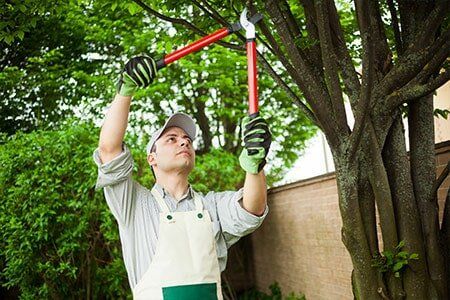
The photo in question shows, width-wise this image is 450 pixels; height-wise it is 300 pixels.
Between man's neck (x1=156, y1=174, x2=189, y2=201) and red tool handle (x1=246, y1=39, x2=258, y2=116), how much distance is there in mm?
498

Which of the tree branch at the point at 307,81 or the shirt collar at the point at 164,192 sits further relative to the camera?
the tree branch at the point at 307,81

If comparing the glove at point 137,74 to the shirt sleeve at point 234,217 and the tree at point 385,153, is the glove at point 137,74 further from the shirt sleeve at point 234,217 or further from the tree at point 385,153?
the tree at point 385,153

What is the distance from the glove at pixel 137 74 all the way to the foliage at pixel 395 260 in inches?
69.5

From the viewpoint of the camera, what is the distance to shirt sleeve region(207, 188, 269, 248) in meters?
2.41

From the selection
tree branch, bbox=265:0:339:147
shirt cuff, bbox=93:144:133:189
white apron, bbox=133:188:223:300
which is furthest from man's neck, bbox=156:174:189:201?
tree branch, bbox=265:0:339:147

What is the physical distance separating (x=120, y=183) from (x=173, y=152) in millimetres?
291

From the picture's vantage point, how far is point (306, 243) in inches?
286

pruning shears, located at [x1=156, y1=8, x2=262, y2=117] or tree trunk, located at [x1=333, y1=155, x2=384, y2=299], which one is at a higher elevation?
pruning shears, located at [x1=156, y1=8, x2=262, y2=117]

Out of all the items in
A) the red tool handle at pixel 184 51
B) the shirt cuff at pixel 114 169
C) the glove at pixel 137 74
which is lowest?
the shirt cuff at pixel 114 169

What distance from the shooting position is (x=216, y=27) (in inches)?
181

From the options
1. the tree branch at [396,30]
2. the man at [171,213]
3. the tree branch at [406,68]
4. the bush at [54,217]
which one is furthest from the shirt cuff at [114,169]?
the bush at [54,217]

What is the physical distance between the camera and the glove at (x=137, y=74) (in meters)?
2.28

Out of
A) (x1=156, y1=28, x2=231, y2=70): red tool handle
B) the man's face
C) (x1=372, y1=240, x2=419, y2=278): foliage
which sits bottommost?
(x1=372, y1=240, x2=419, y2=278): foliage

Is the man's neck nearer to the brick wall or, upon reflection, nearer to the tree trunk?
the tree trunk
